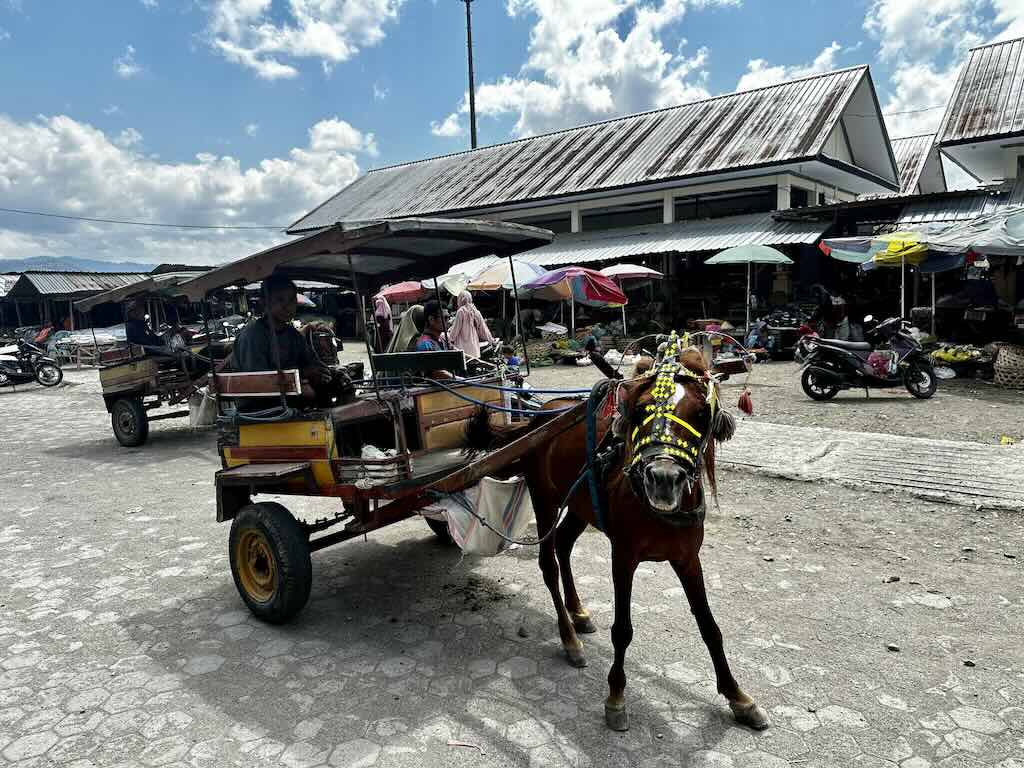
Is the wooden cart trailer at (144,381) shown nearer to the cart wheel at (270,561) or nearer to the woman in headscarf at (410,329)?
the woman in headscarf at (410,329)

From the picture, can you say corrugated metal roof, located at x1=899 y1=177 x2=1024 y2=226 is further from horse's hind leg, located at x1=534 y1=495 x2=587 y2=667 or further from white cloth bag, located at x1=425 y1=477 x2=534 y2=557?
horse's hind leg, located at x1=534 y1=495 x2=587 y2=667

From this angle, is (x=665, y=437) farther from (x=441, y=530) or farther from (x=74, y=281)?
(x=74, y=281)

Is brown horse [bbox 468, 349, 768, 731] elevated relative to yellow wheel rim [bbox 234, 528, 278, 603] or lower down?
elevated

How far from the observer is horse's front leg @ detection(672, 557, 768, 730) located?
3061 mm

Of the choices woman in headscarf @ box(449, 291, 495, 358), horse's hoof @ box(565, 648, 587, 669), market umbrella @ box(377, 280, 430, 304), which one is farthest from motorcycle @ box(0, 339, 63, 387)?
horse's hoof @ box(565, 648, 587, 669)

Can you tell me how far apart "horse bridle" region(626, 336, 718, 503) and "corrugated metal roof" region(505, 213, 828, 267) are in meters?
16.4

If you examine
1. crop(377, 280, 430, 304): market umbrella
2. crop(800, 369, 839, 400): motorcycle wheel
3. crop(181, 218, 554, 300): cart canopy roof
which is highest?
crop(377, 280, 430, 304): market umbrella

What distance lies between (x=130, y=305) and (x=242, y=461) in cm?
724

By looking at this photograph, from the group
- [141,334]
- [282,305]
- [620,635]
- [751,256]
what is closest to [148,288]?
[141,334]

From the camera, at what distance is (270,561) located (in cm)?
420

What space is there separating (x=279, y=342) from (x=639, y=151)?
21915mm

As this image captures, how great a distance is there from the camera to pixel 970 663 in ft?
11.6

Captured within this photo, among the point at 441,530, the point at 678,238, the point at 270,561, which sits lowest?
the point at 441,530

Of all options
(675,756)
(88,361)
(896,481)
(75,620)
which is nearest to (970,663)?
(675,756)
